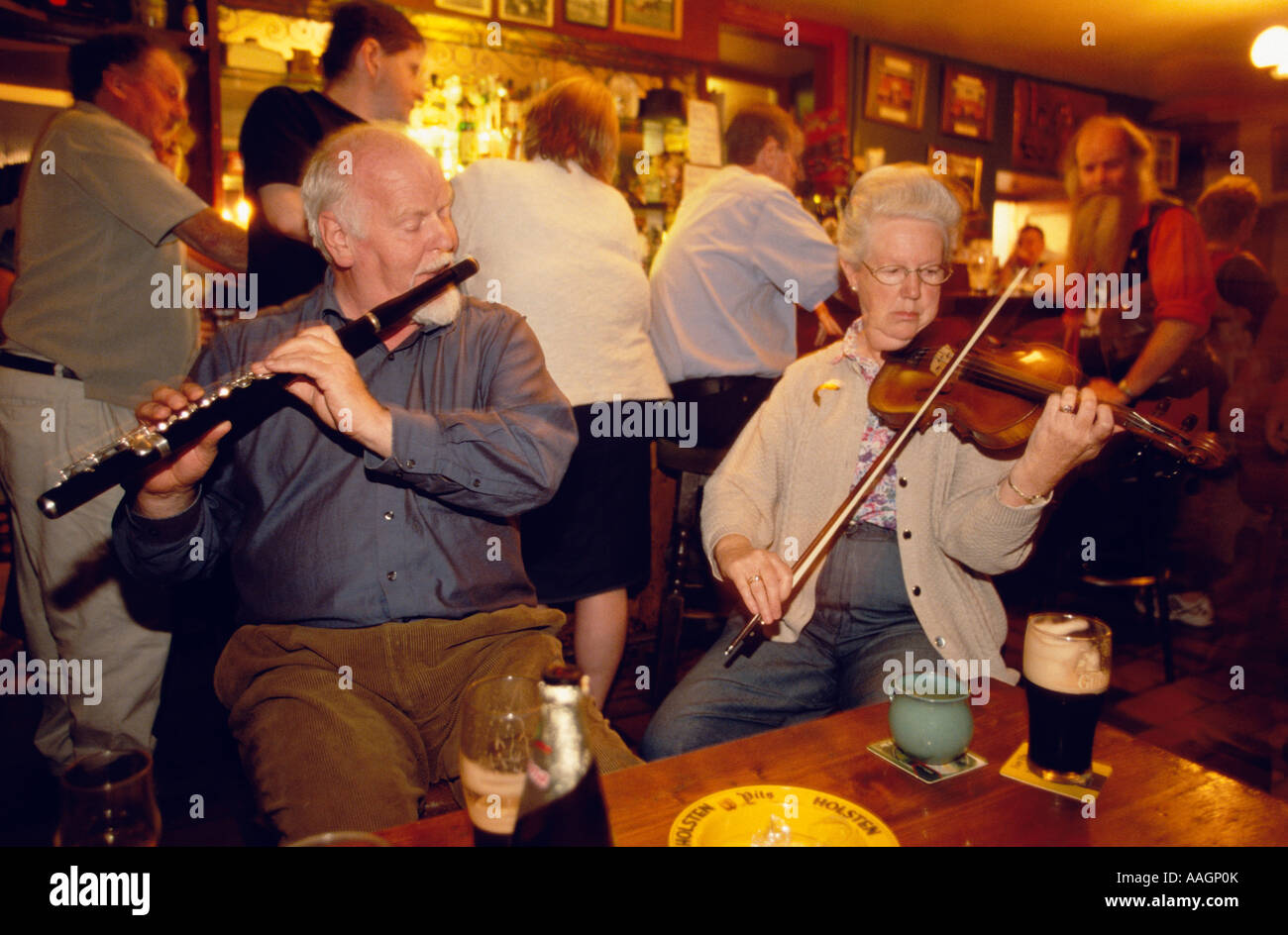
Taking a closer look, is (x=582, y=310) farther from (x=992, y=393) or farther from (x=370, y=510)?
(x=992, y=393)

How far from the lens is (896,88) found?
21.7 feet

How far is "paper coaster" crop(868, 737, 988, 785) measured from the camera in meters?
1.09

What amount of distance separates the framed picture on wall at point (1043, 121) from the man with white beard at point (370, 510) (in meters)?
7.19

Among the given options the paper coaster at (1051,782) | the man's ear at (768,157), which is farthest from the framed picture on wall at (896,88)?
the paper coaster at (1051,782)

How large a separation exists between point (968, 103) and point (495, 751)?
768cm

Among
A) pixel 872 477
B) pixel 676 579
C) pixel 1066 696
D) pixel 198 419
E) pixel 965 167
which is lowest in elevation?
pixel 676 579

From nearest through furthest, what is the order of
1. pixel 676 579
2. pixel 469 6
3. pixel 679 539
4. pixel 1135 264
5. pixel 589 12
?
pixel 676 579 → pixel 679 539 → pixel 1135 264 → pixel 469 6 → pixel 589 12

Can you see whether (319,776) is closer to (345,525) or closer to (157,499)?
(345,525)

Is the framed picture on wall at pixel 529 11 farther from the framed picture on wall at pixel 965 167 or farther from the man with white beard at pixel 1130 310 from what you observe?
the framed picture on wall at pixel 965 167

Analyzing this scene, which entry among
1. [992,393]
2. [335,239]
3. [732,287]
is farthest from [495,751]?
[732,287]

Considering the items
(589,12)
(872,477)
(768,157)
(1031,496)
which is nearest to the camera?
(1031,496)

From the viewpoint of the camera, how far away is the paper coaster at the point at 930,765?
3.57 ft

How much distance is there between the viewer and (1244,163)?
330 inches
